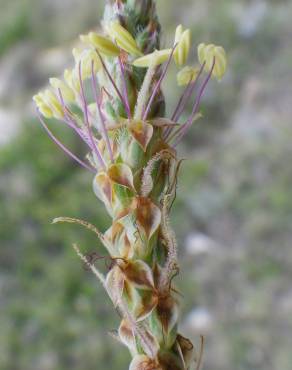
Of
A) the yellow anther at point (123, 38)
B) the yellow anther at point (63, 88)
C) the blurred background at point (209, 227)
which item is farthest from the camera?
the blurred background at point (209, 227)

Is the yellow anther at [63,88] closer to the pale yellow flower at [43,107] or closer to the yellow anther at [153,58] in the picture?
the pale yellow flower at [43,107]

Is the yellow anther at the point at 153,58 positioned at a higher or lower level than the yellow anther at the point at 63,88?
lower

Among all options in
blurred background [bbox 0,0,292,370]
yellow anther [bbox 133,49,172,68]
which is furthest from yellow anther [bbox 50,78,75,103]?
blurred background [bbox 0,0,292,370]

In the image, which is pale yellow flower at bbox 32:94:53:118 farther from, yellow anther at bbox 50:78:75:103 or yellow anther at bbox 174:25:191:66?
yellow anther at bbox 174:25:191:66

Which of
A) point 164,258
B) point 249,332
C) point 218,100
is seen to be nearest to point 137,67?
point 164,258

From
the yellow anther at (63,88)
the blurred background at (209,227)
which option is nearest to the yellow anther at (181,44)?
the yellow anther at (63,88)

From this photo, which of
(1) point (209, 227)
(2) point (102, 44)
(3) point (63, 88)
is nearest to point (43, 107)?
(3) point (63, 88)
